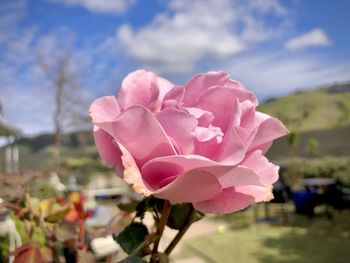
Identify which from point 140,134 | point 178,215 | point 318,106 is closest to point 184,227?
point 178,215

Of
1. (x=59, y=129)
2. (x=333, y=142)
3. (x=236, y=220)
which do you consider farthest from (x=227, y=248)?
(x=59, y=129)

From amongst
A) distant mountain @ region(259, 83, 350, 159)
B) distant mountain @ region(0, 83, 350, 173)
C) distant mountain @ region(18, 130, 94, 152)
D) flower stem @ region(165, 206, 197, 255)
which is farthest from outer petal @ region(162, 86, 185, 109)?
distant mountain @ region(259, 83, 350, 159)

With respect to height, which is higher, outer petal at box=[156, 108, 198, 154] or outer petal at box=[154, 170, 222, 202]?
outer petal at box=[156, 108, 198, 154]

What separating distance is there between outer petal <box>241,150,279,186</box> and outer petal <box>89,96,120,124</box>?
0.41 feet

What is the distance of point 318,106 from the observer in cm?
5506

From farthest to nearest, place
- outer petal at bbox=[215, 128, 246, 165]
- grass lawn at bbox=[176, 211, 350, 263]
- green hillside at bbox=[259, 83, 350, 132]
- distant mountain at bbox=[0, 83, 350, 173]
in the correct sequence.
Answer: green hillside at bbox=[259, 83, 350, 132], distant mountain at bbox=[0, 83, 350, 173], grass lawn at bbox=[176, 211, 350, 263], outer petal at bbox=[215, 128, 246, 165]

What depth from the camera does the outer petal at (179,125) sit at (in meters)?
0.34

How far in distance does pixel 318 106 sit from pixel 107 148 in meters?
58.1

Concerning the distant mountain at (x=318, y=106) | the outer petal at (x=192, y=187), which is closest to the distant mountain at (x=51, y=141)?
the distant mountain at (x=318, y=106)

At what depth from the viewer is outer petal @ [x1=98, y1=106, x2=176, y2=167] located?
1.07 ft

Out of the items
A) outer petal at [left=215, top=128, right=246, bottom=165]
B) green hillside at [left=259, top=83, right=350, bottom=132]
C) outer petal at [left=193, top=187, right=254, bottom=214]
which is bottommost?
green hillside at [left=259, top=83, right=350, bottom=132]

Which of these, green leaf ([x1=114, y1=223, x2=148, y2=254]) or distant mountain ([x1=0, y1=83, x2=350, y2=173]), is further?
distant mountain ([x1=0, y1=83, x2=350, y2=173])

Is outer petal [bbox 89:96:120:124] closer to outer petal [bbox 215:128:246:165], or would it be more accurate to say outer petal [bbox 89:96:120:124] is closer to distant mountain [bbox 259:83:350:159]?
outer petal [bbox 215:128:246:165]

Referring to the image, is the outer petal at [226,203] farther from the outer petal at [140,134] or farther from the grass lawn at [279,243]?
the grass lawn at [279,243]
